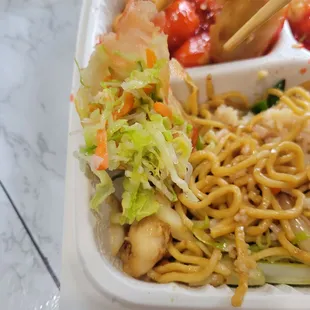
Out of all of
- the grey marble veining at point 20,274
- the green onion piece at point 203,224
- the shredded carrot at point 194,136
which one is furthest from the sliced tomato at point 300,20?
the grey marble veining at point 20,274

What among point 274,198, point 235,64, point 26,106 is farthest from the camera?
point 26,106

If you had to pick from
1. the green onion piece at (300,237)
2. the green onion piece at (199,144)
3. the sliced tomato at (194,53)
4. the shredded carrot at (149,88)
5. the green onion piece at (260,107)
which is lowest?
Result: the green onion piece at (300,237)

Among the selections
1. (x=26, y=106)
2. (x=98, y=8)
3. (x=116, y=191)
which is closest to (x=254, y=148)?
(x=116, y=191)

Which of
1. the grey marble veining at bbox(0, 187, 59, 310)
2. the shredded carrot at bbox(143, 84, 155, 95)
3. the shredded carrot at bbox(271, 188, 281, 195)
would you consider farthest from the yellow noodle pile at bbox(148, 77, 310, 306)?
the grey marble veining at bbox(0, 187, 59, 310)

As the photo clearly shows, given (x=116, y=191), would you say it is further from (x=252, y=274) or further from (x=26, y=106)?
(x=26, y=106)

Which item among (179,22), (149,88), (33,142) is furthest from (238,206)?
(33,142)

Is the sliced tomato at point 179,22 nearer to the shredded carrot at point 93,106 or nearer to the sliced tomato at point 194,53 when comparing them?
the sliced tomato at point 194,53

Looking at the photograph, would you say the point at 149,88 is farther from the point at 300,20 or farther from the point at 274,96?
the point at 300,20

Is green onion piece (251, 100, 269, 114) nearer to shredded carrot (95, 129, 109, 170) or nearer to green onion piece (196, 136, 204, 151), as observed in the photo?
green onion piece (196, 136, 204, 151)
